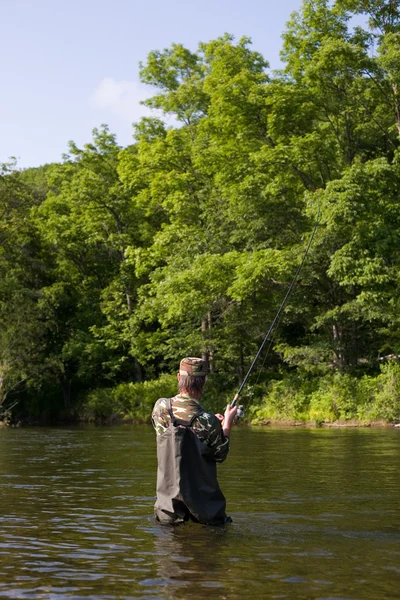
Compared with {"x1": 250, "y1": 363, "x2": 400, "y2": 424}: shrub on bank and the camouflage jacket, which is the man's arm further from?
{"x1": 250, "y1": 363, "x2": 400, "y2": 424}: shrub on bank

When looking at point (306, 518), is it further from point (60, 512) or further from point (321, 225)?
point (321, 225)

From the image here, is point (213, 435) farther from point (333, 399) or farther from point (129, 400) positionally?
point (129, 400)

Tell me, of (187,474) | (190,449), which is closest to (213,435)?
(190,449)

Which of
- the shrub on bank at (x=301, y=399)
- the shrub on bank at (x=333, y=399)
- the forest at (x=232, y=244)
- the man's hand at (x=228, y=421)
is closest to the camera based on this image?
the man's hand at (x=228, y=421)

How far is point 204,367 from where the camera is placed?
8.61 m

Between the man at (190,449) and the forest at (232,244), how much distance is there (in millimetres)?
22058

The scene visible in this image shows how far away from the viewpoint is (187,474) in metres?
8.40

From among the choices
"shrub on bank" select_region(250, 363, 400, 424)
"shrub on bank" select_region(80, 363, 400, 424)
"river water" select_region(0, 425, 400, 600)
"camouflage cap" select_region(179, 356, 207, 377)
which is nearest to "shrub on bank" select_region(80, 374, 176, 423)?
"shrub on bank" select_region(80, 363, 400, 424)

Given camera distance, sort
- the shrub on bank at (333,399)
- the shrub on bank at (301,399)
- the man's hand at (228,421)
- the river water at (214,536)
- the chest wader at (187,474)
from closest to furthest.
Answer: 1. the river water at (214,536)
2. the chest wader at (187,474)
3. the man's hand at (228,421)
4. the shrub on bank at (333,399)
5. the shrub on bank at (301,399)

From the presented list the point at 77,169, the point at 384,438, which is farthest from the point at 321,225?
the point at 77,169

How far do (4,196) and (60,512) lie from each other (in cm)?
4013

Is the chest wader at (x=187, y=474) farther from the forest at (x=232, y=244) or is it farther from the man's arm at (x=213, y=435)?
the forest at (x=232, y=244)

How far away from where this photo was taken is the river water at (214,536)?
655cm

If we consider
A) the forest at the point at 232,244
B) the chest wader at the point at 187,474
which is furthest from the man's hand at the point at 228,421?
the forest at the point at 232,244
